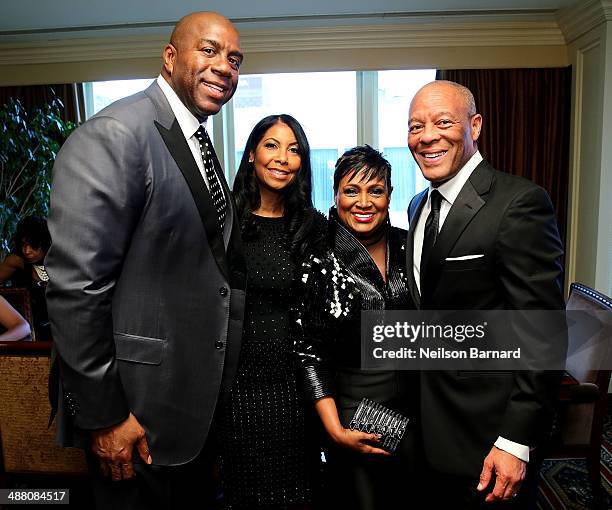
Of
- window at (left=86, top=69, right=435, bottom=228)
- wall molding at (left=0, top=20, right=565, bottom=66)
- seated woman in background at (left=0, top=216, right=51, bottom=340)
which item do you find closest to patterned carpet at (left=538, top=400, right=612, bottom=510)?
seated woman in background at (left=0, top=216, right=51, bottom=340)

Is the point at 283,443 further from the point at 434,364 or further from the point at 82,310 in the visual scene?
the point at 82,310

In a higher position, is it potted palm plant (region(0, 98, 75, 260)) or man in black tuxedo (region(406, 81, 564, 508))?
potted palm plant (region(0, 98, 75, 260))

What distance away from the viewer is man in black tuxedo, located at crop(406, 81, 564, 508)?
4.15 feet

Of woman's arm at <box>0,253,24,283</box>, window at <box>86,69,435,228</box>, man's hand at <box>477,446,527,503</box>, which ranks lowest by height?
man's hand at <box>477,446,527,503</box>

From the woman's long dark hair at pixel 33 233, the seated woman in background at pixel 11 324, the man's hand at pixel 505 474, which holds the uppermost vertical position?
the woman's long dark hair at pixel 33 233

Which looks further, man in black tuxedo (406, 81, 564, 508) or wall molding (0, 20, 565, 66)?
wall molding (0, 20, 565, 66)

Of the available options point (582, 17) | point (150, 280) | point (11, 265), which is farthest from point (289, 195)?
point (582, 17)

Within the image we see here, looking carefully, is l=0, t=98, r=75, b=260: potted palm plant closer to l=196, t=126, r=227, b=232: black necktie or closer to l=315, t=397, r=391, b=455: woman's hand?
l=196, t=126, r=227, b=232: black necktie

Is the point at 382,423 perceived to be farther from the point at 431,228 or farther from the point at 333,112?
the point at 333,112

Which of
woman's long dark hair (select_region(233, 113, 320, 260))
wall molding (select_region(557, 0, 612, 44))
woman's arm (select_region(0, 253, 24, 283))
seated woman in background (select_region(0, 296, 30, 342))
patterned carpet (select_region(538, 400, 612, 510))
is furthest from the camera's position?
wall molding (select_region(557, 0, 612, 44))

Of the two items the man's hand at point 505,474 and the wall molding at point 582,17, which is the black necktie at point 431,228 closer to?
the man's hand at point 505,474

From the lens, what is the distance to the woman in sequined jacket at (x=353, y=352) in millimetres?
1529

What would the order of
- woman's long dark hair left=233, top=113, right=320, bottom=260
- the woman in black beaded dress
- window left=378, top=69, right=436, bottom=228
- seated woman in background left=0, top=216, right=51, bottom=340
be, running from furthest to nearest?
window left=378, top=69, right=436, bottom=228 < seated woman in background left=0, top=216, right=51, bottom=340 < woman's long dark hair left=233, top=113, right=320, bottom=260 < the woman in black beaded dress

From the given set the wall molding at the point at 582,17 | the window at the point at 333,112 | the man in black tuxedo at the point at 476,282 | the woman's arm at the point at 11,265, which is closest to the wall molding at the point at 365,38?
the wall molding at the point at 582,17
